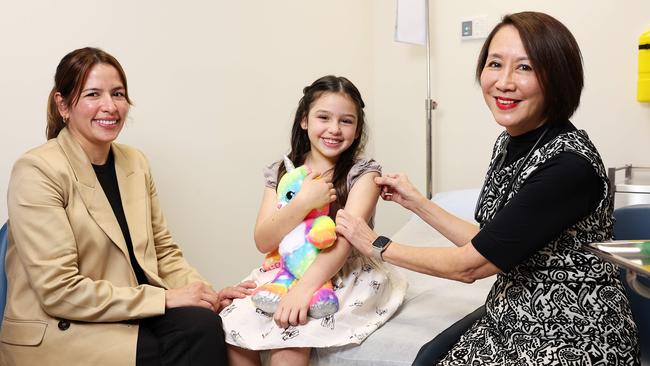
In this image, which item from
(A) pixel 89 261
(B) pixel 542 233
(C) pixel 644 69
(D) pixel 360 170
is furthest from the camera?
(C) pixel 644 69

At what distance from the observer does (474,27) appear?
3.19m

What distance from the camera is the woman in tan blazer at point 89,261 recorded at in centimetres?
152

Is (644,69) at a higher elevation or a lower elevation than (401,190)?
higher

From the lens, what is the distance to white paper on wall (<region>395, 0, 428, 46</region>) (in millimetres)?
3193

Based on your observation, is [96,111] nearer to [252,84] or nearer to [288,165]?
[288,165]

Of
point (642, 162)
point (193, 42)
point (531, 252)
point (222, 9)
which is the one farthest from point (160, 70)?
point (642, 162)

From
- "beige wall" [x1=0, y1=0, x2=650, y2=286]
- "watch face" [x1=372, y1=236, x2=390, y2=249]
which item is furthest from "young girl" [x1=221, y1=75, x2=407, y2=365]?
"beige wall" [x1=0, y1=0, x2=650, y2=286]

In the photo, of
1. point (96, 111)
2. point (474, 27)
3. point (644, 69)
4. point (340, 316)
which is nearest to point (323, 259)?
point (340, 316)

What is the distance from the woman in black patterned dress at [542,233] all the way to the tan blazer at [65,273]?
2.47ft

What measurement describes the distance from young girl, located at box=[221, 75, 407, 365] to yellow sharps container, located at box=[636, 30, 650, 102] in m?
1.54

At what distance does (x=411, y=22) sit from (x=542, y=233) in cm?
217

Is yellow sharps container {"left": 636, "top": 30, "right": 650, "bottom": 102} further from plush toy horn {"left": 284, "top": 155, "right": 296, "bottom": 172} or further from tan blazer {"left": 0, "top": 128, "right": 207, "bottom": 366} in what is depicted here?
tan blazer {"left": 0, "top": 128, "right": 207, "bottom": 366}

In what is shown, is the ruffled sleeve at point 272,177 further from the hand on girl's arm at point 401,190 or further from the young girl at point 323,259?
the hand on girl's arm at point 401,190


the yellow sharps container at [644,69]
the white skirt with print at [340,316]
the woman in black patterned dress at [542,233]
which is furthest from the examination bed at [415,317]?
the yellow sharps container at [644,69]
